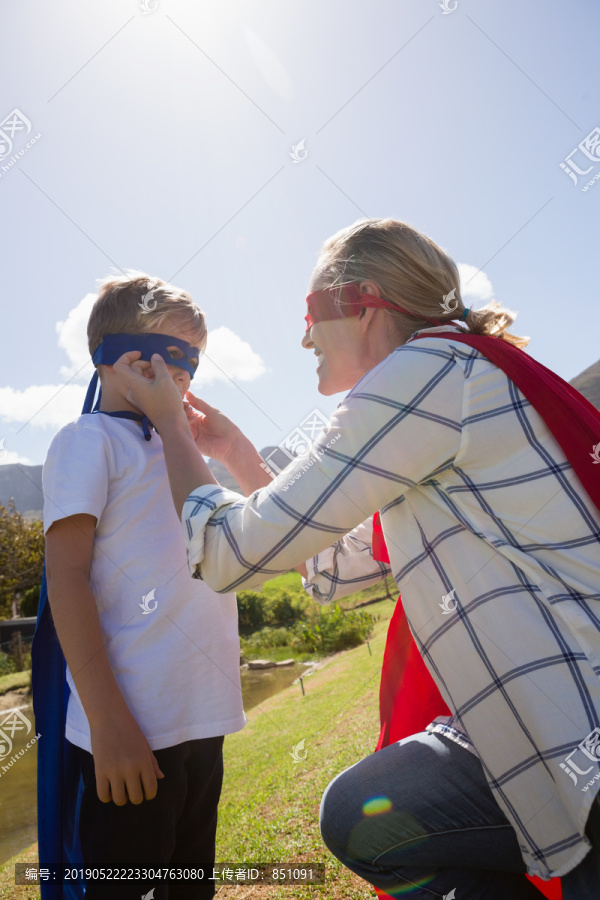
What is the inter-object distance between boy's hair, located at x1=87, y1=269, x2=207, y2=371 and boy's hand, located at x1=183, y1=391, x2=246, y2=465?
28 cm

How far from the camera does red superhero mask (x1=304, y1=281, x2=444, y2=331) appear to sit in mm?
1839

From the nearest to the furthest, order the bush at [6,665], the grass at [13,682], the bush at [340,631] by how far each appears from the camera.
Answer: the grass at [13,682] < the bush at [340,631] < the bush at [6,665]

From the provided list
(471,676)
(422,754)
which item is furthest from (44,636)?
(471,676)

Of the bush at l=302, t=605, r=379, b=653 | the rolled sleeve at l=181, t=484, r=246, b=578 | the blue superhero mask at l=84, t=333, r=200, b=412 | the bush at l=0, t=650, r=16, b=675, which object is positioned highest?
the bush at l=0, t=650, r=16, b=675

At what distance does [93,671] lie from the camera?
165cm

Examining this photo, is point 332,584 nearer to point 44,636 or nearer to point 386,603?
point 44,636

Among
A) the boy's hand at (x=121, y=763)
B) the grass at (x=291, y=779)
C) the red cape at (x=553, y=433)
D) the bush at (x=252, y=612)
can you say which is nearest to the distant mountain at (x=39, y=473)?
the red cape at (x=553, y=433)

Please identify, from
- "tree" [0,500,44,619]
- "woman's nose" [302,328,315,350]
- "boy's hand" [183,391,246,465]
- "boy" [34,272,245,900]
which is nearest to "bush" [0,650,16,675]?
"tree" [0,500,44,619]

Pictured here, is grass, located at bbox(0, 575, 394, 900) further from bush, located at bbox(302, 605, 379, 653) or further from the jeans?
bush, located at bbox(302, 605, 379, 653)

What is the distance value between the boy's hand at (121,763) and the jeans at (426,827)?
536 mm

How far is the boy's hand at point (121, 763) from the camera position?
1.58 metres

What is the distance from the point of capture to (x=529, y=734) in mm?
1292

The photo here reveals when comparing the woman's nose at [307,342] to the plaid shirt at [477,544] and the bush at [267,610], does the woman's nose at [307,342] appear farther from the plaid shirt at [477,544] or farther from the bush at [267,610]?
the bush at [267,610]

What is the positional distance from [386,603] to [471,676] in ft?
72.4
